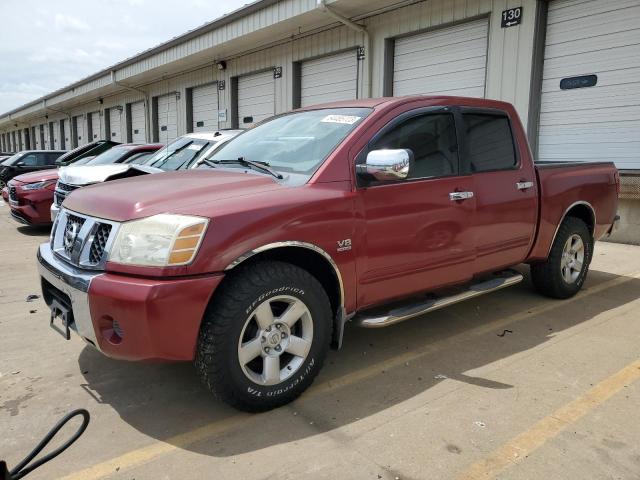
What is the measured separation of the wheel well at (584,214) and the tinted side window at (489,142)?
1.15m

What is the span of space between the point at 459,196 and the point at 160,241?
2.19m

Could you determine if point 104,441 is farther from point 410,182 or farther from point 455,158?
point 455,158

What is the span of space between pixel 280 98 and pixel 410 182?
12.2m

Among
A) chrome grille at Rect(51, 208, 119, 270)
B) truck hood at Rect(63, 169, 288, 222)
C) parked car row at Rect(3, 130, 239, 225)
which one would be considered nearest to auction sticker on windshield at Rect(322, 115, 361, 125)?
truck hood at Rect(63, 169, 288, 222)

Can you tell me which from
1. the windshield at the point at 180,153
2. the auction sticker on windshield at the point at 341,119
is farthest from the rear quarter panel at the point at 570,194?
the windshield at the point at 180,153

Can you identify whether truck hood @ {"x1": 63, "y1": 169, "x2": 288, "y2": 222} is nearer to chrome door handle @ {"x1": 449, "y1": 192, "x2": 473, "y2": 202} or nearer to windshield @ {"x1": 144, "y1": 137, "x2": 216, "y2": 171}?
chrome door handle @ {"x1": 449, "y1": 192, "x2": 473, "y2": 202}

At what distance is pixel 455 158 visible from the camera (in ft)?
13.0

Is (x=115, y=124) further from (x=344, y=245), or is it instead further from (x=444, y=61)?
(x=344, y=245)

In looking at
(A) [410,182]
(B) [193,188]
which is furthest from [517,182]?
(B) [193,188]

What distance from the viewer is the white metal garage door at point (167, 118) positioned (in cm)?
2090

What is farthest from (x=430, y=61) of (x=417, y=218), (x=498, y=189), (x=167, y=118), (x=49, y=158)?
(x=167, y=118)

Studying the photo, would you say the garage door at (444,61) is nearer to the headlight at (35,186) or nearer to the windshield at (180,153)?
the windshield at (180,153)

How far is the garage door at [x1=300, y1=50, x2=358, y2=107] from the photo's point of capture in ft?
42.4

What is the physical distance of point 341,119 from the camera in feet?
11.9
